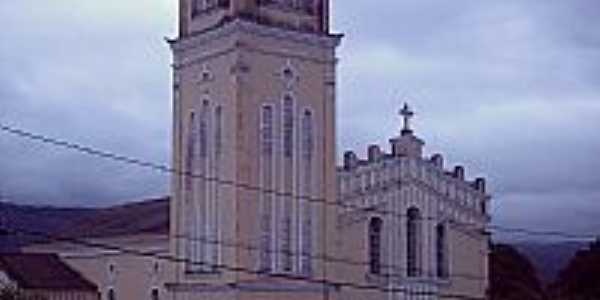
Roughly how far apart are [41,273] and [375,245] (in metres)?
15.1

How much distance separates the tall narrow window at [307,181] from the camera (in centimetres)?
4931

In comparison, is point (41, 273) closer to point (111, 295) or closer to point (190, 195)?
point (111, 295)

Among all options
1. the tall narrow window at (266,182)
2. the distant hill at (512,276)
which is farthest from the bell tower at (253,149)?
the distant hill at (512,276)

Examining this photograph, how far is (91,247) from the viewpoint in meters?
57.7

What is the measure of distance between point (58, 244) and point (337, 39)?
17.5 meters

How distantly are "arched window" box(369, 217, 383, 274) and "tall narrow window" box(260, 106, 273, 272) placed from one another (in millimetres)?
3750

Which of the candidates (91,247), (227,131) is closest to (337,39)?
(227,131)

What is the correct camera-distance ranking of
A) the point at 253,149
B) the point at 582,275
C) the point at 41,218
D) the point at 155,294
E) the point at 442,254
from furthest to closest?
the point at 41,218 < the point at 582,275 < the point at 155,294 < the point at 442,254 < the point at 253,149

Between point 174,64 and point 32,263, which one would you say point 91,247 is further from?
point 174,64

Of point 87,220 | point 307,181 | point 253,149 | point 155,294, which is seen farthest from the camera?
point 87,220

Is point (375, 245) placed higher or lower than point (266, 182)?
lower

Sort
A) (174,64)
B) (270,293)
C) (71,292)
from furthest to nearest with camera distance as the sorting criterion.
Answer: (71,292)
(174,64)
(270,293)

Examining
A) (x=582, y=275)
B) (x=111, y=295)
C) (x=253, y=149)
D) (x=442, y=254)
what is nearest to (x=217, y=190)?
(x=253, y=149)

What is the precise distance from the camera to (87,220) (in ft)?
214
